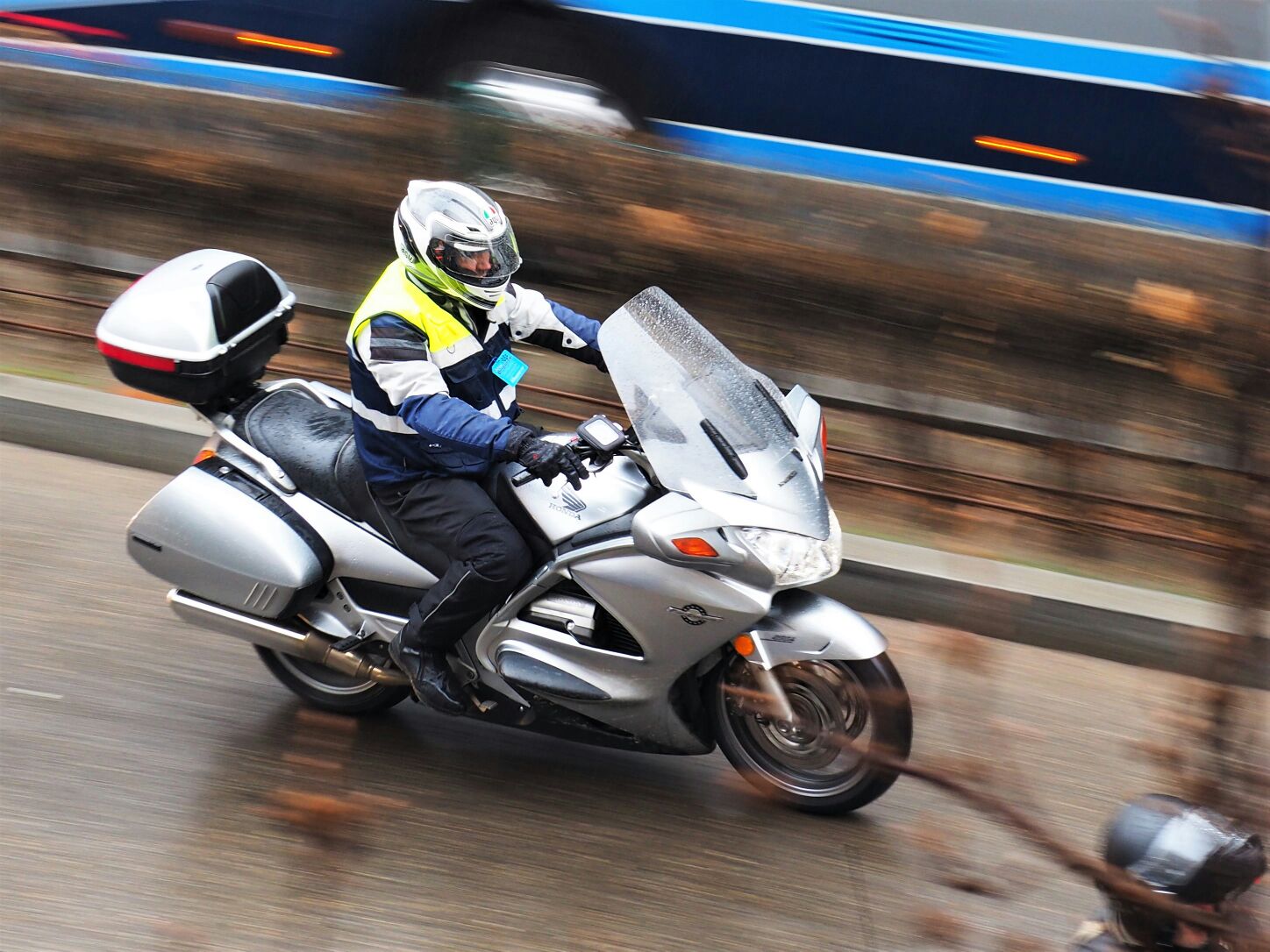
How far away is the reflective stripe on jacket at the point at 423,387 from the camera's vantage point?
403cm

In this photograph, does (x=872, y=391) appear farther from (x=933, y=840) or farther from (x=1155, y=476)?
(x=933, y=840)

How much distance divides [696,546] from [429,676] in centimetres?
101

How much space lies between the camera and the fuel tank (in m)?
4.21

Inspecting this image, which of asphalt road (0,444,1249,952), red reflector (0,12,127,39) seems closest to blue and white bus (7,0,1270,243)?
red reflector (0,12,127,39)

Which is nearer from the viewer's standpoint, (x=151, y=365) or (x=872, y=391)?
(x=151, y=365)

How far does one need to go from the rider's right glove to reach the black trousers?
0.40 metres

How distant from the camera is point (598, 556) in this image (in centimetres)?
417

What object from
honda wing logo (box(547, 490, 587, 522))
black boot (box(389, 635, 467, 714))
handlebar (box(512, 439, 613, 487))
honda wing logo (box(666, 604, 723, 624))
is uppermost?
handlebar (box(512, 439, 613, 487))

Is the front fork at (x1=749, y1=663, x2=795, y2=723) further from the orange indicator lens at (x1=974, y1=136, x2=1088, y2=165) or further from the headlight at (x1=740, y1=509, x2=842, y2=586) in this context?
the orange indicator lens at (x1=974, y1=136, x2=1088, y2=165)

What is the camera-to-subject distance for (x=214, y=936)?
3.65 m

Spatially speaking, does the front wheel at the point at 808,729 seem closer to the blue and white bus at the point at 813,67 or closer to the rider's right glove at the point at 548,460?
the rider's right glove at the point at 548,460

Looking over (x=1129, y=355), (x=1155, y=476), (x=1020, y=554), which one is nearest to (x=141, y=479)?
(x=1020, y=554)

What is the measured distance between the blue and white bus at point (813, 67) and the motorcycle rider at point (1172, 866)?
6.38m

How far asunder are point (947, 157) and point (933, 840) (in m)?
7.81
